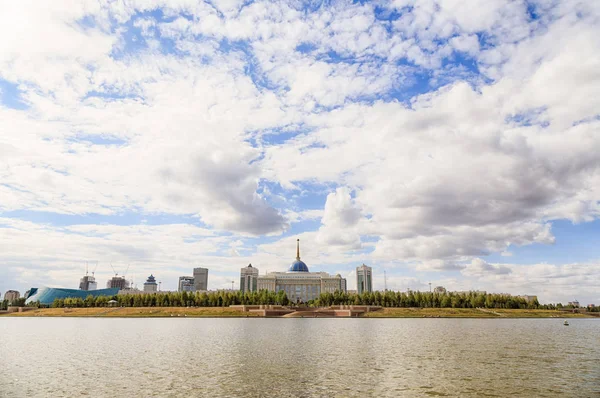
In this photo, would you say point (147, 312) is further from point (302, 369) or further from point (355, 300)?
point (302, 369)

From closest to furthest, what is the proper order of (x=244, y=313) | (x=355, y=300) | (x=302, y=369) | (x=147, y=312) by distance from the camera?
(x=302, y=369) < (x=244, y=313) < (x=147, y=312) < (x=355, y=300)

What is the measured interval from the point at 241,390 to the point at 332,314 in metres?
135

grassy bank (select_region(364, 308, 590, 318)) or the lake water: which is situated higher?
grassy bank (select_region(364, 308, 590, 318))

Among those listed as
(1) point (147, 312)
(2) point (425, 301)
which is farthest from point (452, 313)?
(1) point (147, 312)

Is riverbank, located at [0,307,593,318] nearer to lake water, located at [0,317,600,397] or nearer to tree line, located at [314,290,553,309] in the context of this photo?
tree line, located at [314,290,553,309]

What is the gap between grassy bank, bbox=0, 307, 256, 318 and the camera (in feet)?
516

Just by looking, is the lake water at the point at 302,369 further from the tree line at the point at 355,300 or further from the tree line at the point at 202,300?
the tree line at the point at 355,300

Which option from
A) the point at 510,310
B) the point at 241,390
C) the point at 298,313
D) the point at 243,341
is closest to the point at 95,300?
the point at 298,313

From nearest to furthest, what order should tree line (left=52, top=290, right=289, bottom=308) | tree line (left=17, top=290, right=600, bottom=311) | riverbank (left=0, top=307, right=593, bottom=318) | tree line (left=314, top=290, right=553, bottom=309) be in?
riverbank (left=0, top=307, right=593, bottom=318)
tree line (left=52, top=290, right=289, bottom=308)
tree line (left=17, top=290, right=600, bottom=311)
tree line (left=314, top=290, right=553, bottom=309)

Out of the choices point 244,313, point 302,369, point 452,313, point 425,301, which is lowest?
point 302,369

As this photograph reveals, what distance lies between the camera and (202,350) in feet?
173

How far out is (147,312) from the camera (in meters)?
166

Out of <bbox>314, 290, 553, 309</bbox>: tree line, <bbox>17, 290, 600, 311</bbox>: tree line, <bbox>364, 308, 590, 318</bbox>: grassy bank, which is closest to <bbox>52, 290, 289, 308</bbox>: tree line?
<bbox>17, 290, 600, 311</bbox>: tree line

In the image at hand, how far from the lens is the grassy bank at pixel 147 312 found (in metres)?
157
